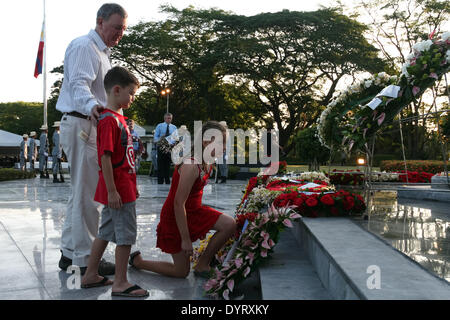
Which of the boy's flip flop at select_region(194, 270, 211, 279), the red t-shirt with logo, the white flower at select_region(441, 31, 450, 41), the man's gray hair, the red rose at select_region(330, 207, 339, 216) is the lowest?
the boy's flip flop at select_region(194, 270, 211, 279)

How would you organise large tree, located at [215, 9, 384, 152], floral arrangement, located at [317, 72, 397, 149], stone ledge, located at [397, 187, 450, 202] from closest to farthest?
floral arrangement, located at [317, 72, 397, 149] < stone ledge, located at [397, 187, 450, 202] < large tree, located at [215, 9, 384, 152]

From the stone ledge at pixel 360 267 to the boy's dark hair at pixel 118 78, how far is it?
1708 millimetres

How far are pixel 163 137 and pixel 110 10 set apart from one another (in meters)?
9.05

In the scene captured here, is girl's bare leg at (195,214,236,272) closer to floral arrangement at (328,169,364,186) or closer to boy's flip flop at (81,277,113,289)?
boy's flip flop at (81,277,113,289)

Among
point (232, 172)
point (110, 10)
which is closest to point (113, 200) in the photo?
point (110, 10)

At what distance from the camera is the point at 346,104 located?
565 cm

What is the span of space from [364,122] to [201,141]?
1766 millimetres

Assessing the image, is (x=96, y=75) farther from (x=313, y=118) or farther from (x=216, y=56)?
(x=313, y=118)

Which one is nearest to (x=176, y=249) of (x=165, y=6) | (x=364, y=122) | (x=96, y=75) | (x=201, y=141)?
(x=201, y=141)

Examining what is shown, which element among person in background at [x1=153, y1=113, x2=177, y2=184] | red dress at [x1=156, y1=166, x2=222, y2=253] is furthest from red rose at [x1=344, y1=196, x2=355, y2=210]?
person in background at [x1=153, y1=113, x2=177, y2=184]

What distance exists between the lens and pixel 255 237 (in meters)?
3.14

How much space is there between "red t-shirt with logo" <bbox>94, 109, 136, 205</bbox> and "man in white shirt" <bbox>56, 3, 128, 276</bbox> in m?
0.44

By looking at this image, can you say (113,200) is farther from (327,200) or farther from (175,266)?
(327,200)

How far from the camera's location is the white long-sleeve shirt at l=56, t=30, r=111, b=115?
329cm
